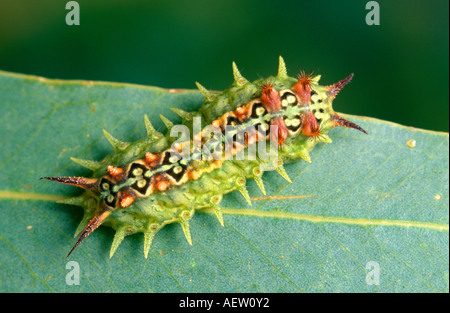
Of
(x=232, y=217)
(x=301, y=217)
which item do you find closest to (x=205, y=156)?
(x=232, y=217)

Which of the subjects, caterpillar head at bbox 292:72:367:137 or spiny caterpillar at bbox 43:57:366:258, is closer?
spiny caterpillar at bbox 43:57:366:258

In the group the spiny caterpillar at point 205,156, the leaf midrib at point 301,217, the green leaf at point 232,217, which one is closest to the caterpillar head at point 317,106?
the spiny caterpillar at point 205,156

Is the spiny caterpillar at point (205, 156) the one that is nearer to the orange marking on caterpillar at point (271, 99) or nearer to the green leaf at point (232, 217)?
the orange marking on caterpillar at point (271, 99)

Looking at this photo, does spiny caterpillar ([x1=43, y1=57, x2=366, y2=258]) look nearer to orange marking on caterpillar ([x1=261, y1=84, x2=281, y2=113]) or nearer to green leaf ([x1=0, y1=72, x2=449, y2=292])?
orange marking on caterpillar ([x1=261, y1=84, x2=281, y2=113])

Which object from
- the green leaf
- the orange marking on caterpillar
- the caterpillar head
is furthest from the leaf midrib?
the orange marking on caterpillar

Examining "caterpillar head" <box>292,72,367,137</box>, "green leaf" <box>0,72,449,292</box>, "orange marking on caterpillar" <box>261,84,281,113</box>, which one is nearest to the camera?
"orange marking on caterpillar" <box>261,84,281,113</box>

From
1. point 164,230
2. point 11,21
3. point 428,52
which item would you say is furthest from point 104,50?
point 428,52
